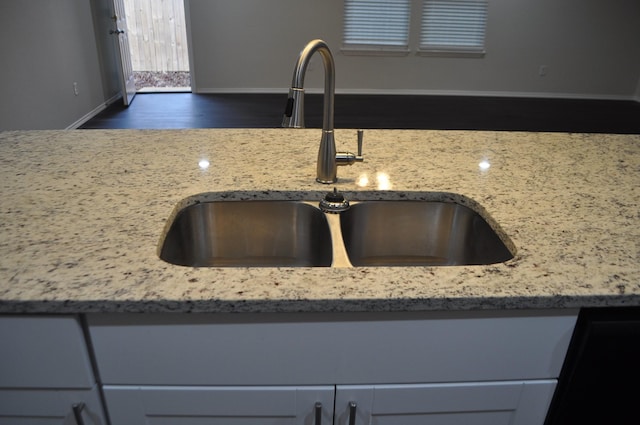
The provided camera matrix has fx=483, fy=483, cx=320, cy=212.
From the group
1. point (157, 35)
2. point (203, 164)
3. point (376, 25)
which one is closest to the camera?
point (203, 164)

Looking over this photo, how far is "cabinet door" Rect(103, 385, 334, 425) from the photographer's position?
83 cm

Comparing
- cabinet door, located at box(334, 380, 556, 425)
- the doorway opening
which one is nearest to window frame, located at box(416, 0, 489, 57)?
the doorway opening

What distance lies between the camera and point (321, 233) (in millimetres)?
1184

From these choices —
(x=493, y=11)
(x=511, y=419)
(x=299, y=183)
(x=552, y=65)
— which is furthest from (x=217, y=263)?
(x=552, y=65)

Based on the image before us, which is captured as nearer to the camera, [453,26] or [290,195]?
[290,195]

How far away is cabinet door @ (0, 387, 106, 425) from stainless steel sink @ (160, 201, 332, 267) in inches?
14.4

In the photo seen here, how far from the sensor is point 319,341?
813mm

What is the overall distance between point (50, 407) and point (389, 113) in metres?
5.43

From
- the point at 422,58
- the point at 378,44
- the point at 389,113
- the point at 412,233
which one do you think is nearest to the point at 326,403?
the point at 412,233

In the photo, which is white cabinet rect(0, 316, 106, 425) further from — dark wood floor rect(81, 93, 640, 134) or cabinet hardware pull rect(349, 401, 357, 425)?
dark wood floor rect(81, 93, 640, 134)

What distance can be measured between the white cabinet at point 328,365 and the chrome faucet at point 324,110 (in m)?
0.45

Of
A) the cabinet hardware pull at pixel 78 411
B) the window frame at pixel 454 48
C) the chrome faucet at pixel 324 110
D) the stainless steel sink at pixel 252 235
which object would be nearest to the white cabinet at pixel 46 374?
the cabinet hardware pull at pixel 78 411

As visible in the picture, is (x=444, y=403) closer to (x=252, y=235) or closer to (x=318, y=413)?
(x=318, y=413)

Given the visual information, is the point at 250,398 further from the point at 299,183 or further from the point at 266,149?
the point at 266,149
